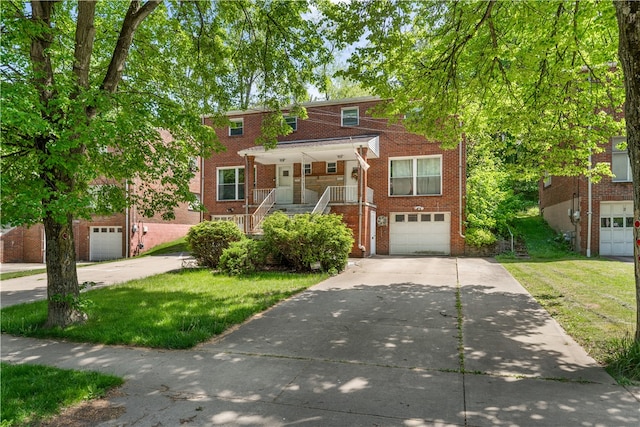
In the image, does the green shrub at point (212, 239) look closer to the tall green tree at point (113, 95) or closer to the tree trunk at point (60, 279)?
the tall green tree at point (113, 95)

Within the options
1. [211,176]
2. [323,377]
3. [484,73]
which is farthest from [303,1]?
[211,176]

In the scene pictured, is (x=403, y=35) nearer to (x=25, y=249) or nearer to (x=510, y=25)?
(x=510, y=25)

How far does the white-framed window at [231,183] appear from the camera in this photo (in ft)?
68.8

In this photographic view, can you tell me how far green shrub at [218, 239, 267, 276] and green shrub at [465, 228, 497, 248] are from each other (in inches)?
397

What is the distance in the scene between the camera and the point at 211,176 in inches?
846

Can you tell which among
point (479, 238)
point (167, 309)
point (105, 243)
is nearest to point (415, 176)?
point (479, 238)

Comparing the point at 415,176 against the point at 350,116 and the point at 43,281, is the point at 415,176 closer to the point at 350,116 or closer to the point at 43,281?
the point at 350,116

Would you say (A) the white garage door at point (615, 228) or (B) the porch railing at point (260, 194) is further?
(B) the porch railing at point (260, 194)

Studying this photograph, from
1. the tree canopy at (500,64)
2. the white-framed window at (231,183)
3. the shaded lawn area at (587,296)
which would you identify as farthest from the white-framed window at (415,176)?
the white-framed window at (231,183)

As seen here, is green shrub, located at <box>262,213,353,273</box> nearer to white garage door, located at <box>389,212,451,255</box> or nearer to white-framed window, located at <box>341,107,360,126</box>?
white garage door, located at <box>389,212,451,255</box>

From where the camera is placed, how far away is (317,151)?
1652cm

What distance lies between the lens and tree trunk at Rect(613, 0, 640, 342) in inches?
160

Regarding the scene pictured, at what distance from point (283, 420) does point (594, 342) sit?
175 inches

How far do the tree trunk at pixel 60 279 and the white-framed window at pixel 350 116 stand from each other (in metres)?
15.0
